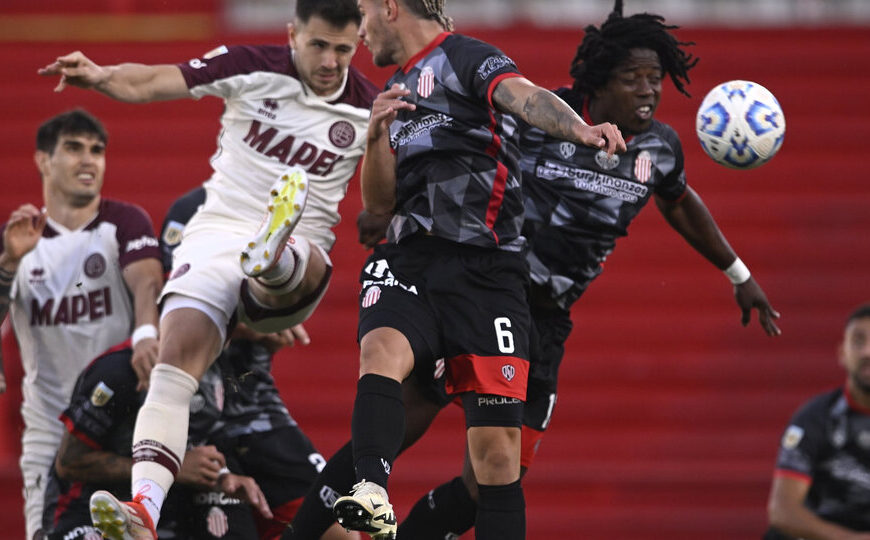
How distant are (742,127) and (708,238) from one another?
69cm

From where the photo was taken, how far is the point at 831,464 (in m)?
7.14

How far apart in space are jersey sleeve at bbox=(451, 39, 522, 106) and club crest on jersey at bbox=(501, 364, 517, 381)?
0.85m

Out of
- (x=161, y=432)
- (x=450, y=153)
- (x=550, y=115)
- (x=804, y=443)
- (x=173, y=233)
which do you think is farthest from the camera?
(x=804, y=443)

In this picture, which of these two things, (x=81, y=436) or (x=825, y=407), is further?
(x=825, y=407)

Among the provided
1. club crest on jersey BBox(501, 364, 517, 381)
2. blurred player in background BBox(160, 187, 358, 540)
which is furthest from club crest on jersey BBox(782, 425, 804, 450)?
club crest on jersey BBox(501, 364, 517, 381)

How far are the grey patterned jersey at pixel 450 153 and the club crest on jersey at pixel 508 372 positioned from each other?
409 millimetres

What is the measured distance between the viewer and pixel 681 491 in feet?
33.6

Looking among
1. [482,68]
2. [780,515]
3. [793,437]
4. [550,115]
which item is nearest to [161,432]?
[482,68]

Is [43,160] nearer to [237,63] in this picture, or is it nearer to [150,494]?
[237,63]

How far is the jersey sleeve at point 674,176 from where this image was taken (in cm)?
547

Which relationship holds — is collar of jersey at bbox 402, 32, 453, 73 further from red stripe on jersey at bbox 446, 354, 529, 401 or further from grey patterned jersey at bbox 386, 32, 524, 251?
red stripe on jersey at bbox 446, 354, 529, 401

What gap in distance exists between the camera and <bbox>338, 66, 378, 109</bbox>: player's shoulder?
5.66 meters

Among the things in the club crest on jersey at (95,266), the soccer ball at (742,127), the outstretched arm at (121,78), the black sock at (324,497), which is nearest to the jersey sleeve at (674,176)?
the soccer ball at (742,127)

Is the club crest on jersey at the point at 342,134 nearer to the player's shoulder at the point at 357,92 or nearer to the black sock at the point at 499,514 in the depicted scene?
the player's shoulder at the point at 357,92
